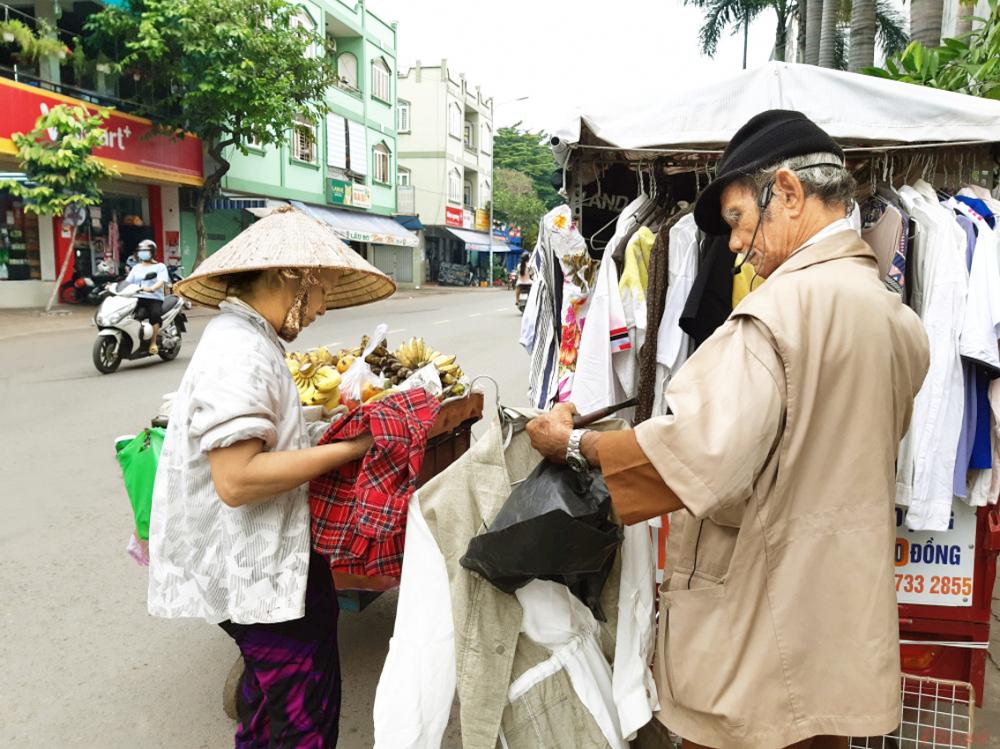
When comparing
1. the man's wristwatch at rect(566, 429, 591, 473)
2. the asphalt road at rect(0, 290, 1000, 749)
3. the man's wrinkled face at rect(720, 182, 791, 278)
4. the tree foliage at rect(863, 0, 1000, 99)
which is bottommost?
the asphalt road at rect(0, 290, 1000, 749)

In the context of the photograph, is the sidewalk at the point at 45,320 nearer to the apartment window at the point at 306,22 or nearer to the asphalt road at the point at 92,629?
the asphalt road at the point at 92,629

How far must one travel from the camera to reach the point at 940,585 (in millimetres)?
2621

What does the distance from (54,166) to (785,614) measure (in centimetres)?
1521

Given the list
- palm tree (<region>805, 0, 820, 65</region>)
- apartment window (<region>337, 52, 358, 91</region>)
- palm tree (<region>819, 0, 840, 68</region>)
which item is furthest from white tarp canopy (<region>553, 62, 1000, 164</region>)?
apartment window (<region>337, 52, 358, 91</region>)

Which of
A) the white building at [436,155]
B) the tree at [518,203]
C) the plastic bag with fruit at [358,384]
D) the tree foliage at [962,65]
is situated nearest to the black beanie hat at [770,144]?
the plastic bag with fruit at [358,384]

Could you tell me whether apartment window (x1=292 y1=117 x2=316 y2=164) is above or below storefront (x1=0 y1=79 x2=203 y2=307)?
above

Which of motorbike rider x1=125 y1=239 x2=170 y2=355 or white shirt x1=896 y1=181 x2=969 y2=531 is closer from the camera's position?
white shirt x1=896 y1=181 x2=969 y2=531

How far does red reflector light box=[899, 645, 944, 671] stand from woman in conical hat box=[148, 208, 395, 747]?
6.42 ft

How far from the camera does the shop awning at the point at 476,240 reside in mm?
38253

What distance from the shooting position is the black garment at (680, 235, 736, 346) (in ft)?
9.27

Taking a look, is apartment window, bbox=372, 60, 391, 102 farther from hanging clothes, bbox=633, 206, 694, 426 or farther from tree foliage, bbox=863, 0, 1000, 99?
hanging clothes, bbox=633, 206, 694, 426

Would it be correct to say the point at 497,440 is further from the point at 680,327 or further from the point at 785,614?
the point at 680,327

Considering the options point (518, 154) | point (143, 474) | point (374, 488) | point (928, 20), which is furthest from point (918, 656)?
point (518, 154)

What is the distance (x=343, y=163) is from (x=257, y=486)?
87.5 ft
